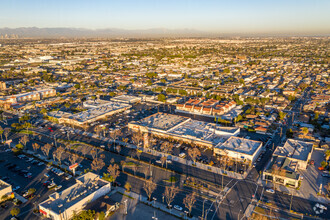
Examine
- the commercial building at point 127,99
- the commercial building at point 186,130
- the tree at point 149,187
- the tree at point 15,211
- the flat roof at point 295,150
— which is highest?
the flat roof at point 295,150

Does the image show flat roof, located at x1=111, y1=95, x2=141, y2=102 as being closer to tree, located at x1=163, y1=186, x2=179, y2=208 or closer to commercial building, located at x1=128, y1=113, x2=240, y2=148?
commercial building, located at x1=128, y1=113, x2=240, y2=148

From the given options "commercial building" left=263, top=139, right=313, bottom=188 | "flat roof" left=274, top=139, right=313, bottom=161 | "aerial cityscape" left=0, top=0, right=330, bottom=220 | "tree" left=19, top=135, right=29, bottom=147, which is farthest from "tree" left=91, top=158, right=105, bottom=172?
"flat roof" left=274, top=139, right=313, bottom=161

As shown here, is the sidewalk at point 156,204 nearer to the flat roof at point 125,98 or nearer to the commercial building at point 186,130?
the commercial building at point 186,130

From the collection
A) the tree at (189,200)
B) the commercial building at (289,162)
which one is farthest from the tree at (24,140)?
the commercial building at (289,162)

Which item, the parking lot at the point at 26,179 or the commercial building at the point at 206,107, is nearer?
→ the parking lot at the point at 26,179

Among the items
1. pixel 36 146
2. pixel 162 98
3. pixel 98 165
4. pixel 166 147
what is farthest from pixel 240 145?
pixel 36 146

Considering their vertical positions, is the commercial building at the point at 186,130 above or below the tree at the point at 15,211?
below

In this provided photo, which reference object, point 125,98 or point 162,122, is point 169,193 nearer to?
point 162,122
